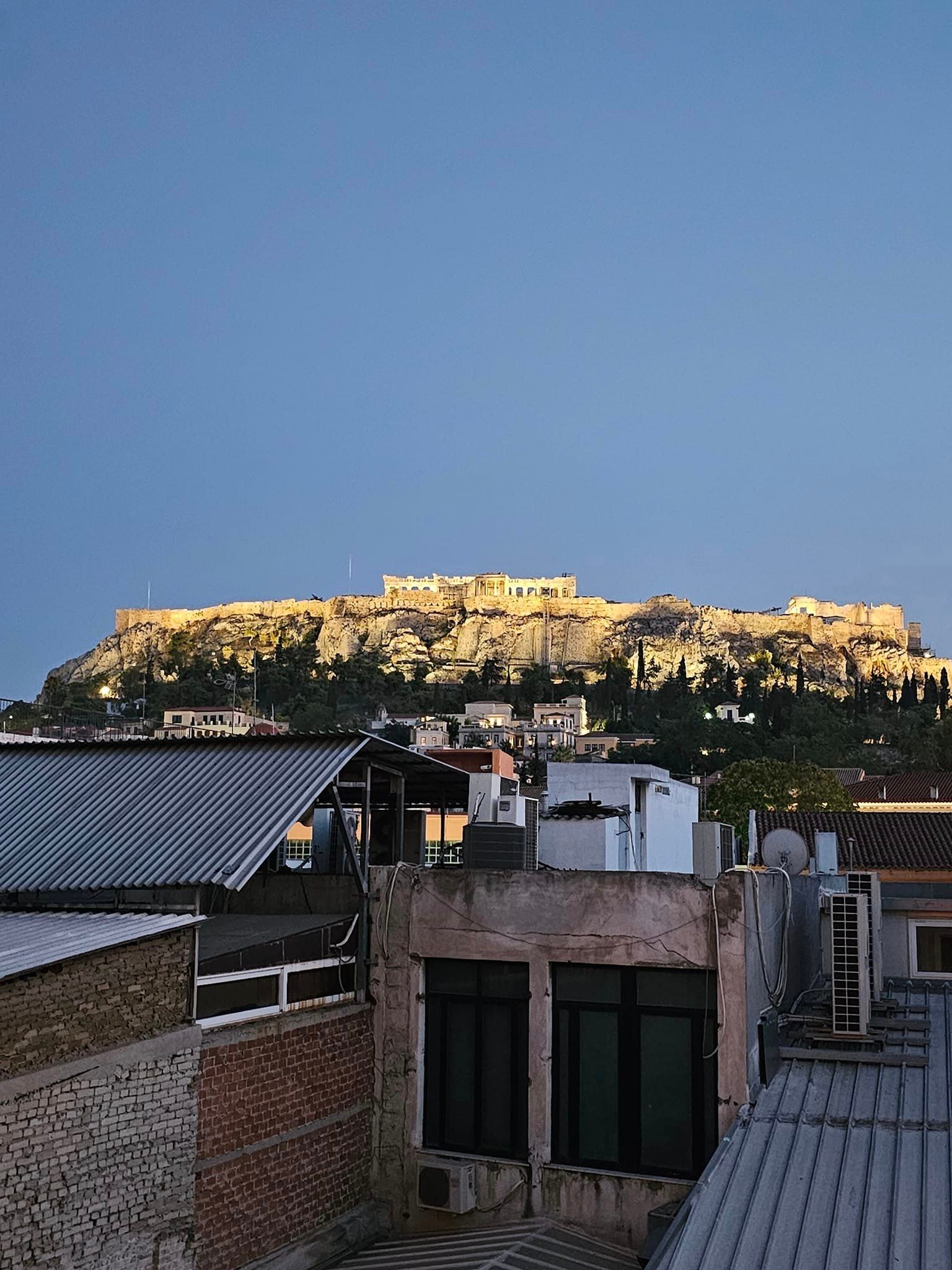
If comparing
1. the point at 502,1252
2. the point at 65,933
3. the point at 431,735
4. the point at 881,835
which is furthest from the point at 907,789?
the point at 65,933

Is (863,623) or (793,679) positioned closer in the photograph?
(793,679)

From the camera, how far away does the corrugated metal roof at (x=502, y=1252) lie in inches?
396

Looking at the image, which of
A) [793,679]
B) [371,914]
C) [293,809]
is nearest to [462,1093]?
[371,914]

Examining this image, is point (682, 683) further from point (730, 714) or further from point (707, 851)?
point (707, 851)

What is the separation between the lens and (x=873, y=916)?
35.6 ft

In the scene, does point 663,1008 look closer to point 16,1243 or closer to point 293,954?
point 293,954

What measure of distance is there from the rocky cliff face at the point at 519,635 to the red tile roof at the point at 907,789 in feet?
332

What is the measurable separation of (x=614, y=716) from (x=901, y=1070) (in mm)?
117613

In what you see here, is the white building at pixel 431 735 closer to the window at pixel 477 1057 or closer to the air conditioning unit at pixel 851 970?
the window at pixel 477 1057

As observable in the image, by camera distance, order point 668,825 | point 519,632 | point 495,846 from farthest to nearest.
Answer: point 519,632 < point 668,825 < point 495,846

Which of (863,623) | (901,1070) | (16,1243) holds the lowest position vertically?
(16,1243)

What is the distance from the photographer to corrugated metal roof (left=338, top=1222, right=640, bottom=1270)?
10.1m

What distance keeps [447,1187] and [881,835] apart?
2309cm

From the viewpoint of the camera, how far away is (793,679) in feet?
510
